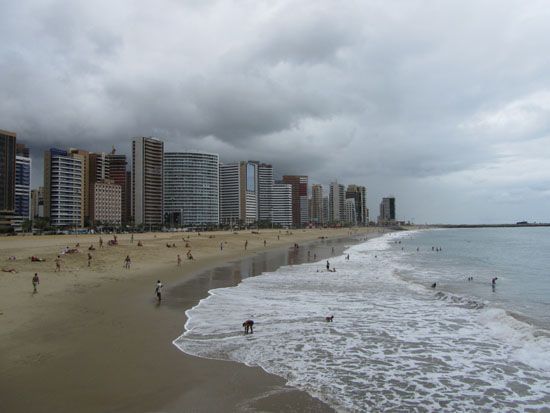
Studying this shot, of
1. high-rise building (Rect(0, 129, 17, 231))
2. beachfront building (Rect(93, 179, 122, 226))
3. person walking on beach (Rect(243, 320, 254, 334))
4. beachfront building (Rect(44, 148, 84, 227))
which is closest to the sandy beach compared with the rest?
person walking on beach (Rect(243, 320, 254, 334))

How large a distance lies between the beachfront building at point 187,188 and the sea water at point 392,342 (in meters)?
145

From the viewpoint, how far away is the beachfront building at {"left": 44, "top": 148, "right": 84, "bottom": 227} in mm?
125250

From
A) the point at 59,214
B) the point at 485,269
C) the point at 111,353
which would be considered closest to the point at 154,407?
the point at 111,353

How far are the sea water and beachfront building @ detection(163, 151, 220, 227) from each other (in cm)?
14531

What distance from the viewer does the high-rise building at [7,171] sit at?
405 ft

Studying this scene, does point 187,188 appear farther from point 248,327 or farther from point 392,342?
point 392,342

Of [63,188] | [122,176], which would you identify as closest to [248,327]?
[63,188]

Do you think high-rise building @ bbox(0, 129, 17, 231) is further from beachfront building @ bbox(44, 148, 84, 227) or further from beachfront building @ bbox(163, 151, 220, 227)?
beachfront building @ bbox(163, 151, 220, 227)

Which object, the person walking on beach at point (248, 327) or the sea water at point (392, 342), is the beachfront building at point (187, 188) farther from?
the person walking on beach at point (248, 327)

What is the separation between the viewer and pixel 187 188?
16650 centimetres

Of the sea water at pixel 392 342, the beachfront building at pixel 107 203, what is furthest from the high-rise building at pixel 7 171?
the sea water at pixel 392 342

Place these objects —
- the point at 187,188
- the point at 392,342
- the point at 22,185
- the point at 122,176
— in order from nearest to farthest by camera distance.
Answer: the point at 392,342, the point at 22,185, the point at 187,188, the point at 122,176

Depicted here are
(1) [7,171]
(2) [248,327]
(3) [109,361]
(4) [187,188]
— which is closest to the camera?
(3) [109,361]

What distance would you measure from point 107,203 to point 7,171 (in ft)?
103
